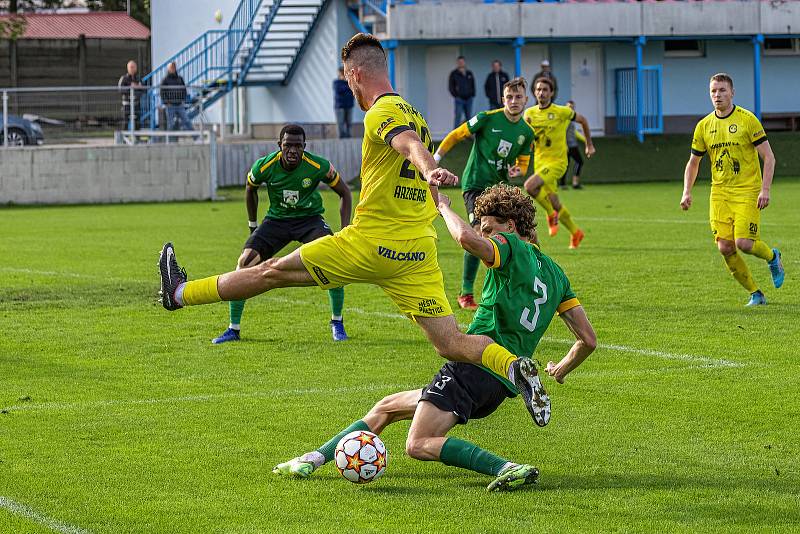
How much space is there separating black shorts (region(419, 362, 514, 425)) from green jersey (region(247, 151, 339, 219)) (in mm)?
4821

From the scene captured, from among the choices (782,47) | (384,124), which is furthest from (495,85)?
(384,124)

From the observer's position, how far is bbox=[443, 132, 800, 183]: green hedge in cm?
3491

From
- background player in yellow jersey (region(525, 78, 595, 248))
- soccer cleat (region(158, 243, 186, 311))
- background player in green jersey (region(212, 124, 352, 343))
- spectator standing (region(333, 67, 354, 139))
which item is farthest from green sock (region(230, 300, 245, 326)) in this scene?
spectator standing (region(333, 67, 354, 139))

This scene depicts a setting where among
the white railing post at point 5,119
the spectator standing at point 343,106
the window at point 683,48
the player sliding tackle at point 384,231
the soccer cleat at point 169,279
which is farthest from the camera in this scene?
the window at point 683,48

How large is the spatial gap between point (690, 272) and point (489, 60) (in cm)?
2509

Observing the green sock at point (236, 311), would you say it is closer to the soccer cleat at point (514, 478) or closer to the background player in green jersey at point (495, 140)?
the background player in green jersey at point (495, 140)

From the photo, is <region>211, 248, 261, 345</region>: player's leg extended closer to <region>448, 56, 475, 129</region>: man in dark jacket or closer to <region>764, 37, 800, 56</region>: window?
<region>448, 56, 475, 129</region>: man in dark jacket

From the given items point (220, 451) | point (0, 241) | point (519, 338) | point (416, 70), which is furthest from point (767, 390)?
point (416, 70)

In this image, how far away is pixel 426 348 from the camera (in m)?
10.4

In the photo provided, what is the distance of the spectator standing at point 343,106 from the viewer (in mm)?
35094

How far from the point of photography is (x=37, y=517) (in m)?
5.79

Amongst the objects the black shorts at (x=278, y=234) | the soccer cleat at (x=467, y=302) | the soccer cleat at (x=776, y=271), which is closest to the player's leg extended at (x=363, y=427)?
the black shorts at (x=278, y=234)

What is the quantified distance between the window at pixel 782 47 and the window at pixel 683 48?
7.46ft

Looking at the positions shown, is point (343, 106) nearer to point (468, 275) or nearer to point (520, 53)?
point (520, 53)
